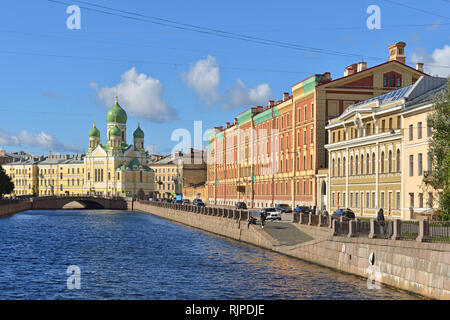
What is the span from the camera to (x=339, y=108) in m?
74.4

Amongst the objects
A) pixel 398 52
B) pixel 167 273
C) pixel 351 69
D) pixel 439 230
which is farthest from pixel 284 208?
pixel 439 230

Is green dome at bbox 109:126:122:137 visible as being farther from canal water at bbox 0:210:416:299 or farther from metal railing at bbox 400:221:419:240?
metal railing at bbox 400:221:419:240

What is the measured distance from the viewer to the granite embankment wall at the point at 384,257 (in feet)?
79.3

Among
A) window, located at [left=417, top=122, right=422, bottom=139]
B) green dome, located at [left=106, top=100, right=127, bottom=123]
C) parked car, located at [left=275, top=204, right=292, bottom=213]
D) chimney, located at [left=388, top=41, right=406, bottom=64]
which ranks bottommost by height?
parked car, located at [left=275, top=204, right=292, bottom=213]

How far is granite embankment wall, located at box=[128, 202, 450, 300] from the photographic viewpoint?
24.2m

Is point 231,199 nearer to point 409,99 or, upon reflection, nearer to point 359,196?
point 359,196

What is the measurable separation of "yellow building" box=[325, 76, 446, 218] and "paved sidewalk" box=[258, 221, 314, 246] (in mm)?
9958

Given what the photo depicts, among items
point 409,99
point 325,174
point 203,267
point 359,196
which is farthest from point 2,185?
point 203,267

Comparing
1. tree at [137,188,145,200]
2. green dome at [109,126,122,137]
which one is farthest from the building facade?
green dome at [109,126,122,137]

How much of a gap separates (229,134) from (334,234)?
86.1 meters

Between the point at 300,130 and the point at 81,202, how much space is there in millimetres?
92076

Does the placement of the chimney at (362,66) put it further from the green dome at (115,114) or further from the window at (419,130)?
the green dome at (115,114)

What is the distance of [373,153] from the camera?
6044 cm

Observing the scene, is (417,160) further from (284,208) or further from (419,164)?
(284,208)
